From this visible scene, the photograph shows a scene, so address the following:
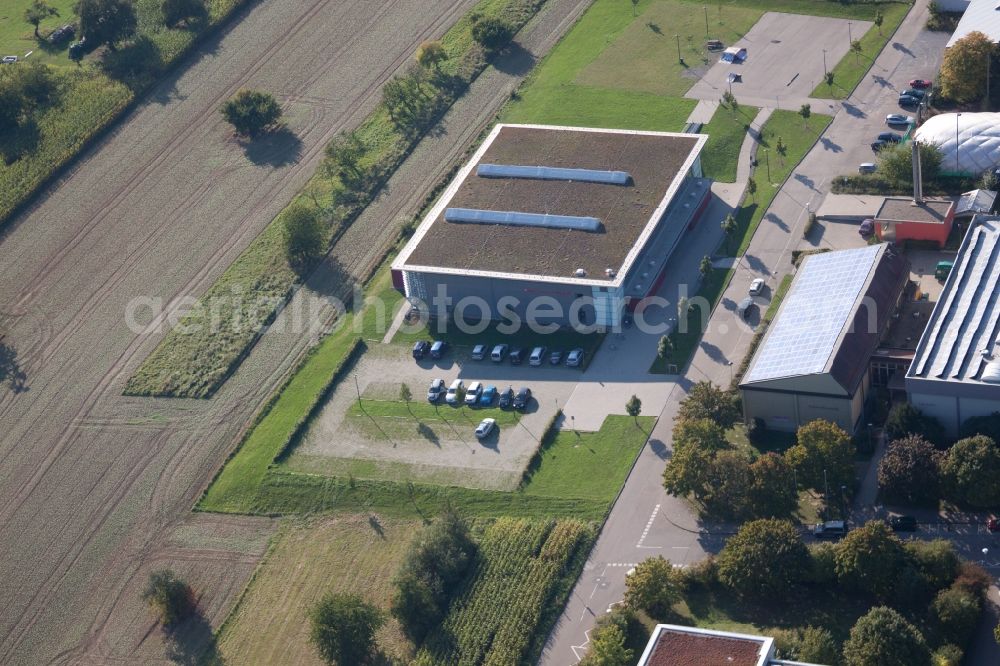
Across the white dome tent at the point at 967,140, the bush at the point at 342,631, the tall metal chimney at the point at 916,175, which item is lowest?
the bush at the point at 342,631

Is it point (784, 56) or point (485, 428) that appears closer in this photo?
point (485, 428)

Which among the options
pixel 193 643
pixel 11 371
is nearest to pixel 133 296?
pixel 11 371

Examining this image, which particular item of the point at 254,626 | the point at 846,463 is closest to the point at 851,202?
the point at 846,463

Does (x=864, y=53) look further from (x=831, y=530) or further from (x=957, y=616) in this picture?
(x=957, y=616)

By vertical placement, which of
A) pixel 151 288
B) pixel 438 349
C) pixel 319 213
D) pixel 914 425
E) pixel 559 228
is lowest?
pixel 151 288

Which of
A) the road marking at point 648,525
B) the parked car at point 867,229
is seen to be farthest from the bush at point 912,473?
the parked car at point 867,229

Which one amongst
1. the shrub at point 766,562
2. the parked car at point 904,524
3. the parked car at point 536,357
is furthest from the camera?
the parked car at point 536,357

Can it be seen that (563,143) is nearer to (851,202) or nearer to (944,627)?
(851,202)

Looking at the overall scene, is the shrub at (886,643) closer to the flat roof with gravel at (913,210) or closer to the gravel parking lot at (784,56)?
the flat roof with gravel at (913,210)
